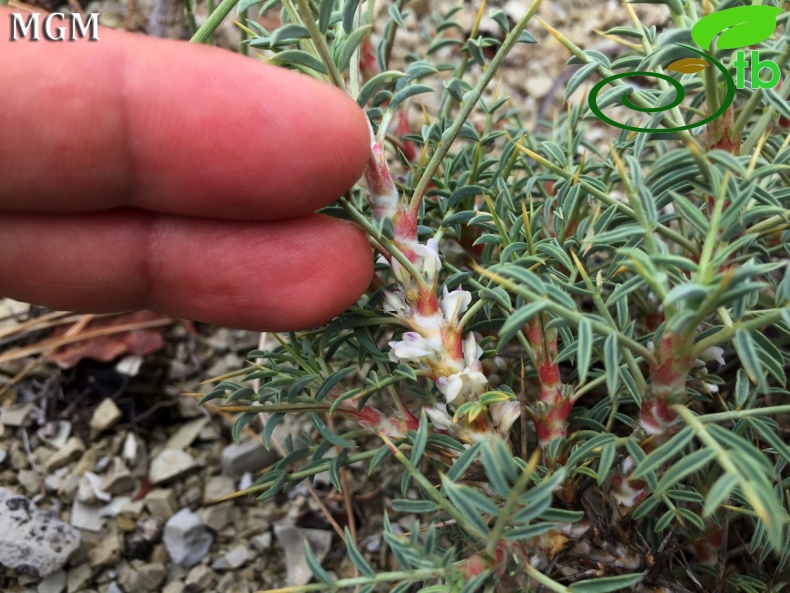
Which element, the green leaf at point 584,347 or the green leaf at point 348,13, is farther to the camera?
the green leaf at point 348,13

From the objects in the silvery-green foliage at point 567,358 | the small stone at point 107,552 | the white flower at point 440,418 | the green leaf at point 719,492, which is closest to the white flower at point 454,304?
the silvery-green foliage at point 567,358

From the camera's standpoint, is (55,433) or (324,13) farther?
(55,433)

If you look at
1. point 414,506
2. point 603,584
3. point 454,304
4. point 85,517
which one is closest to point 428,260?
point 454,304

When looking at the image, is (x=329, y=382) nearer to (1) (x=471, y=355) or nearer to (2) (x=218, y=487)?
(1) (x=471, y=355)

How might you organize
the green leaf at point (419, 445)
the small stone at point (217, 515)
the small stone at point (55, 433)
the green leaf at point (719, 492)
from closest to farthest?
the green leaf at point (719, 492)
the green leaf at point (419, 445)
the small stone at point (217, 515)
the small stone at point (55, 433)

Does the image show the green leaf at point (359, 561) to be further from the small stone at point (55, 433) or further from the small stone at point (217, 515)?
the small stone at point (55, 433)

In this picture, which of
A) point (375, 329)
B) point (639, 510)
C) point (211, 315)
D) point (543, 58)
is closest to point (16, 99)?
point (211, 315)

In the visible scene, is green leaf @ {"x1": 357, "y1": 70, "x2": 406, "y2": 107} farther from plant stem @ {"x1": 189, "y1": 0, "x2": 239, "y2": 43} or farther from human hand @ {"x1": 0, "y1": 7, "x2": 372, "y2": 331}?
plant stem @ {"x1": 189, "y1": 0, "x2": 239, "y2": 43}
